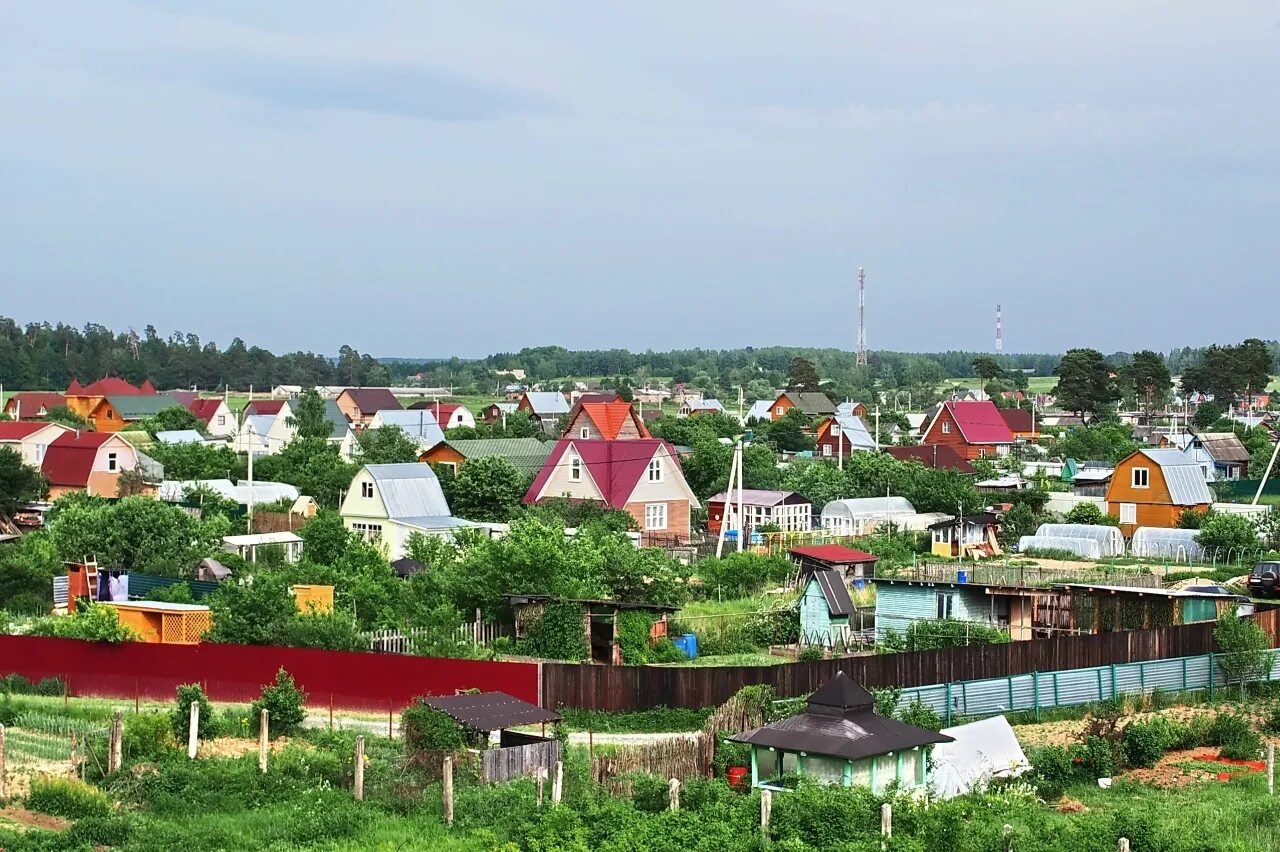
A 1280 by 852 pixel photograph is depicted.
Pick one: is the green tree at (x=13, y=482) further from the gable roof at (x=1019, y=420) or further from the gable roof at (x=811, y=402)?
the gable roof at (x=811, y=402)

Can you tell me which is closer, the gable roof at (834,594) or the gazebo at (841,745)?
the gazebo at (841,745)

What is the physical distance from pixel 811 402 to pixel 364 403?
121ft

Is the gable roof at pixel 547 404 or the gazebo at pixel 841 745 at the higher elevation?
the gable roof at pixel 547 404

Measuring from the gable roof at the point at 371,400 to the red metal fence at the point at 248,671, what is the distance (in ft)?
318

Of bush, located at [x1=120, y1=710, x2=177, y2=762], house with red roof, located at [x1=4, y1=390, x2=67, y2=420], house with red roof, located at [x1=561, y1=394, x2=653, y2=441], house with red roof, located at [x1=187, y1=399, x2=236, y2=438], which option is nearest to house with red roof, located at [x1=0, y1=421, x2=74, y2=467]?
house with red roof, located at [x1=187, y1=399, x2=236, y2=438]

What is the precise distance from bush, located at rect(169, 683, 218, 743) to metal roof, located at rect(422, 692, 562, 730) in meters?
3.78

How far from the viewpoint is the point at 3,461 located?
52438mm

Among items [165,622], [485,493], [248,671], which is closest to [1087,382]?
[485,493]

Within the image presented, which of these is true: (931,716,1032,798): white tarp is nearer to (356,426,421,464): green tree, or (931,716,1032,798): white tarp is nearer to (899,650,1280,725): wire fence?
(899,650,1280,725): wire fence

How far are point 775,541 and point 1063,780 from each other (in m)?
28.0

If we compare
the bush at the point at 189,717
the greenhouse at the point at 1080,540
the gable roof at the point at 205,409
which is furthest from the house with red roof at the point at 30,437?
the bush at the point at 189,717

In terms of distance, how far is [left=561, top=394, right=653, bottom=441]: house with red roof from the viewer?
67.6 metres

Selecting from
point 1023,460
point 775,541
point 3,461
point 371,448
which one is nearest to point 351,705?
point 775,541

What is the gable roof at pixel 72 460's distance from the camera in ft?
206
